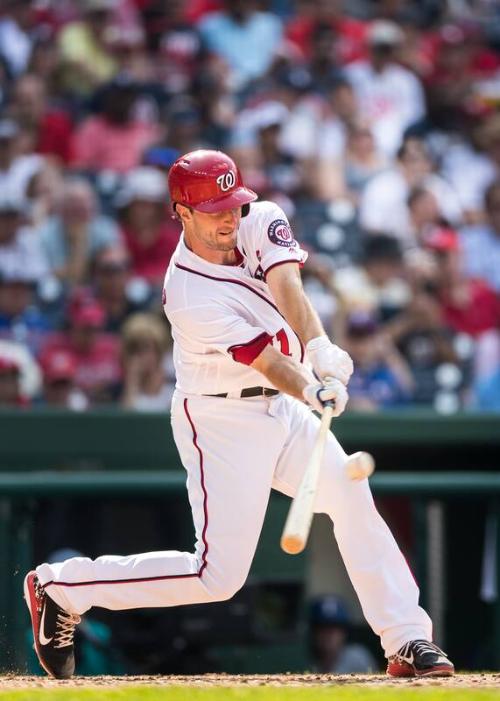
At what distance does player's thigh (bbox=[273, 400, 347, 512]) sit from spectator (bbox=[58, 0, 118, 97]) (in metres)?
5.21

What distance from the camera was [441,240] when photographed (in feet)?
27.6

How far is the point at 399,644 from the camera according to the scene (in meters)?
4.28

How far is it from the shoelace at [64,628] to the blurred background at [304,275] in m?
0.87

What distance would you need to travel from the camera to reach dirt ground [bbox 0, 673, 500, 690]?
414 centimetres

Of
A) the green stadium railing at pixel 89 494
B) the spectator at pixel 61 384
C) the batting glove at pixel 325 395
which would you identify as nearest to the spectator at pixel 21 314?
the spectator at pixel 61 384

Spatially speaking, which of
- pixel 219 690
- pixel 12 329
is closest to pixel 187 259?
pixel 219 690

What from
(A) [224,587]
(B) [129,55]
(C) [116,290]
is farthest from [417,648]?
(B) [129,55]

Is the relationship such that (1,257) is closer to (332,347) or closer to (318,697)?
(332,347)

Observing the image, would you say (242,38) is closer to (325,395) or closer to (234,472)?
(234,472)

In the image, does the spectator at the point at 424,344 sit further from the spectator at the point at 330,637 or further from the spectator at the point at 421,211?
the spectator at the point at 330,637

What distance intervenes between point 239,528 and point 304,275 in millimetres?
3709

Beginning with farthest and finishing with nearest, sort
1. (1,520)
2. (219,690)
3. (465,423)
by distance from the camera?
(465,423), (1,520), (219,690)

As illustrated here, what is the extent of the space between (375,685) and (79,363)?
12.1 feet

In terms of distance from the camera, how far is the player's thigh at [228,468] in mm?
4207
